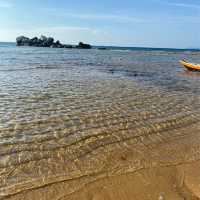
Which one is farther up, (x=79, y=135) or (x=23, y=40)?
(x=79, y=135)

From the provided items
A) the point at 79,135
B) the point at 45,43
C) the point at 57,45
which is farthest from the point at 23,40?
the point at 79,135

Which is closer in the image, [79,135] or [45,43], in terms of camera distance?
[79,135]

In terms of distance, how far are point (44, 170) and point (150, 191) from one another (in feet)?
6.98

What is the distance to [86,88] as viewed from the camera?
15.0 m

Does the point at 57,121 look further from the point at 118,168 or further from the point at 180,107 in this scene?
the point at 180,107

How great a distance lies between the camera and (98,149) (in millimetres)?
7016

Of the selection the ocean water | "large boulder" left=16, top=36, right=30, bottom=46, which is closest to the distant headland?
"large boulder" left=16, top=36, right=30, bottom=46

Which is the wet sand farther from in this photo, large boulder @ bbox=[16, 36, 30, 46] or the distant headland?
large boulder @ bbox=[16, 36, 30, 46]

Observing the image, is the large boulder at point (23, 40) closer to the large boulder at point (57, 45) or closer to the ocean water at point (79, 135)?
the large boulder at point (57, 45)

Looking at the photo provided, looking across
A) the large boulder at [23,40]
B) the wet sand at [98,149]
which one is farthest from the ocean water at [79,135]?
the large boulder at [23,40]

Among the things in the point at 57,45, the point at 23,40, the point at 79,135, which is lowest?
the point at 57,45

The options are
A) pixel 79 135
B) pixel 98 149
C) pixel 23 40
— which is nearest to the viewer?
pixel 98 149

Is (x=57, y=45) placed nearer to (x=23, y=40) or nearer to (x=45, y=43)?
(x=45, y=43)

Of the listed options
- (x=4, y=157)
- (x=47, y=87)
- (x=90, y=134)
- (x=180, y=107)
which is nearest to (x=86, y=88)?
(x=47, y=87)
